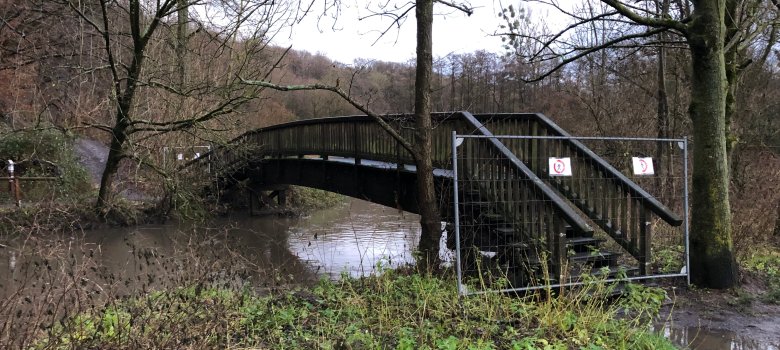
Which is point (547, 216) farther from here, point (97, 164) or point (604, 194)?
point (97, 164)

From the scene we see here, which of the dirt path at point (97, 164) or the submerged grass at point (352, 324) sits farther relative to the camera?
the dirt path at point (97, 164)

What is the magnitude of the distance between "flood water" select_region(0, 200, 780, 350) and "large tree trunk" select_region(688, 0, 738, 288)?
1675 mm

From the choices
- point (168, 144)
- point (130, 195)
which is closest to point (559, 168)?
point (168, 144)

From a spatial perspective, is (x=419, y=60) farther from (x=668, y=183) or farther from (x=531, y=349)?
(x=668, y=183)

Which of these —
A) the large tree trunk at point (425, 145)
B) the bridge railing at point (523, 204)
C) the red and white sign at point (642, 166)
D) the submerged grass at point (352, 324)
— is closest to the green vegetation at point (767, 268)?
the red and white sign at point (642, 166)

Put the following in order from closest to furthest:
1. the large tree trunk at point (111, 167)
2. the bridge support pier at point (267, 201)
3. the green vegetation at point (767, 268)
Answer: the green vegetation at point (767, 268)
the large tree trunk at point (111, 167)
the bridge support pier at point (267, 201)

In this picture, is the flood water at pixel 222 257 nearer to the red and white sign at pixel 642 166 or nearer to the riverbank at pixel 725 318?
the riverbank at pixel 725 318

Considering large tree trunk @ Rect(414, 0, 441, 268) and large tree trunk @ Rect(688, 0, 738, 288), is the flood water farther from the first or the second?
large tree trunk @ Rect(688, 0, 738, 288)

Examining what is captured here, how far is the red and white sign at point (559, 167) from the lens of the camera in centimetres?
672

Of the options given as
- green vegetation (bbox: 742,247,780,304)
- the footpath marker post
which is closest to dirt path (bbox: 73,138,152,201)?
the footpath marker post

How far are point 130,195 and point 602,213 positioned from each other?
58.9ft

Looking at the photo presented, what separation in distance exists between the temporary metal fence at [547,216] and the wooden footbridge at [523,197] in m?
0.01

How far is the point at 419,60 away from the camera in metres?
7.88

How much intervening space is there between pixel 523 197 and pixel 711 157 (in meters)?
2.62
